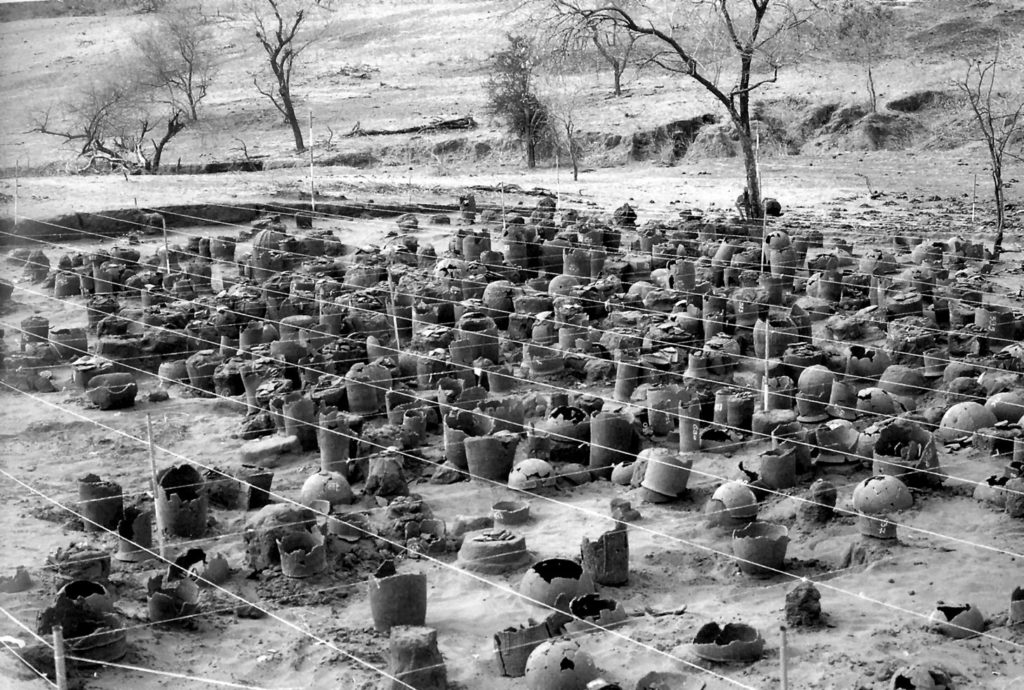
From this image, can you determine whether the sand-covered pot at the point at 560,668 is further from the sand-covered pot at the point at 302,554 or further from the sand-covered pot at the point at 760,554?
the sand-covered pot at the point at 302,554

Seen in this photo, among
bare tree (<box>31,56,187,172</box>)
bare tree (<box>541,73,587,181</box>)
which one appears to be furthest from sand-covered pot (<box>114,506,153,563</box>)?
bare tree (<box>31,56,187,172</box>)

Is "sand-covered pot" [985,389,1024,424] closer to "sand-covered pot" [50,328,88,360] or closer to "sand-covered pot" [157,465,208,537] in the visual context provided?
"sand-covered pot" [157,465,208,537]

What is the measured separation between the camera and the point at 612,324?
12297mm

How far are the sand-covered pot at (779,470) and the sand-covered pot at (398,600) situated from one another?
2850mm

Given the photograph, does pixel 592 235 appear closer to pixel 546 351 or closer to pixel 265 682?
pixel 546 351

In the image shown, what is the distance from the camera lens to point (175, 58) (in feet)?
107

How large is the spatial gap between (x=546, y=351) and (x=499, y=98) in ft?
51.3

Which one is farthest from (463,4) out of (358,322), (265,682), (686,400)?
(265,682)

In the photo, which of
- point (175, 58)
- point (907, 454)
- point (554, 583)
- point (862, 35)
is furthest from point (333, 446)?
point (175, 58)

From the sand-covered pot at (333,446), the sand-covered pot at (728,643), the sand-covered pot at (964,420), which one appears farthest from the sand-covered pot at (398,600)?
the sand-covered pot at (964,420)

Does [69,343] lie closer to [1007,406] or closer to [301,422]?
[301,422]

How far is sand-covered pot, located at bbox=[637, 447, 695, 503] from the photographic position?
28.0ft

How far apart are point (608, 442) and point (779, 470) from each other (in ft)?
4.15

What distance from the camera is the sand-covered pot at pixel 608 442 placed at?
9242 mm
